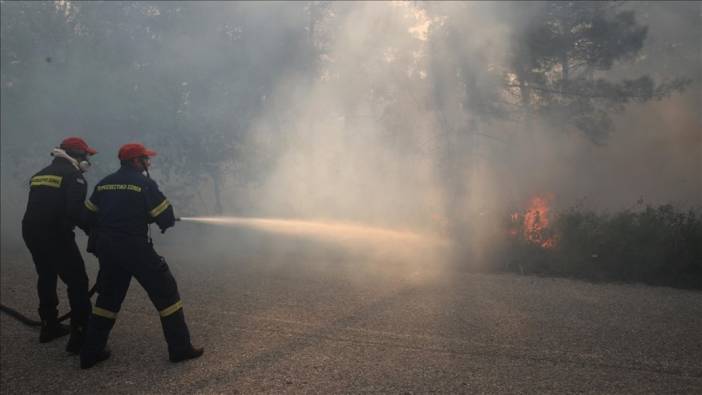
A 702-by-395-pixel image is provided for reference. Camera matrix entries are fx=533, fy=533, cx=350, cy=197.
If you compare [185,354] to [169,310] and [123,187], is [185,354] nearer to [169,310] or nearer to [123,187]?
[169,310]

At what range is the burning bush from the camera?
6.95m

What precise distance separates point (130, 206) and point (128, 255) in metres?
0.39

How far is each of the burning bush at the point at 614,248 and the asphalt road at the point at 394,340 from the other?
0.55 meters

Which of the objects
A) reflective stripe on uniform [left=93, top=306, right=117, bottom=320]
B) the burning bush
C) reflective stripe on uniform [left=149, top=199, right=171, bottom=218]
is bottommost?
reflective stripe on uniform [left=93, top=306, right=117, bottom=320]

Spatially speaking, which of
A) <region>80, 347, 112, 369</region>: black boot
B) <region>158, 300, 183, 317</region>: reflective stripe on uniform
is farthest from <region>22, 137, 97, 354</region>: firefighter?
<region>158, 300, 183, 317</region>: reflective stripe on uniform

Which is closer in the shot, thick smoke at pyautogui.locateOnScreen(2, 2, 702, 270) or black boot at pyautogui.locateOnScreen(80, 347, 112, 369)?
black boot at pyautogui.locateOnScreen(80, 347, 112, 369)

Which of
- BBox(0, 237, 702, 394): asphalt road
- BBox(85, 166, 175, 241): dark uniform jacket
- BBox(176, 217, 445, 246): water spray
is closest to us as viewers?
BBox(0, 237, 702, 394): asphalt road

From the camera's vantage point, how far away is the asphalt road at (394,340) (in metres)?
3.92

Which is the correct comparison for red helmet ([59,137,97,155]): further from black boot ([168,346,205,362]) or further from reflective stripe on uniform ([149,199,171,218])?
black boot ([168,346,205,362])

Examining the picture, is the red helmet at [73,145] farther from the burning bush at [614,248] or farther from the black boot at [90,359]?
the burning bush at [614,248]

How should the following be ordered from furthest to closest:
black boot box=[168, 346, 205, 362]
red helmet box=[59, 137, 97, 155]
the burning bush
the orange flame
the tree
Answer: the tree → the orange flame → the burning bush → red helmet box=[59, 137, 97, 155] → black boot box=[168, 346, 205, 362]

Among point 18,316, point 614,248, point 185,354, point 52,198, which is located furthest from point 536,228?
point 18,316

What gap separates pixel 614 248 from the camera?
7.51m

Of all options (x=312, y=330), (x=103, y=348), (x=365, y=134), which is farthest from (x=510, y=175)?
(x=103, y=348)
